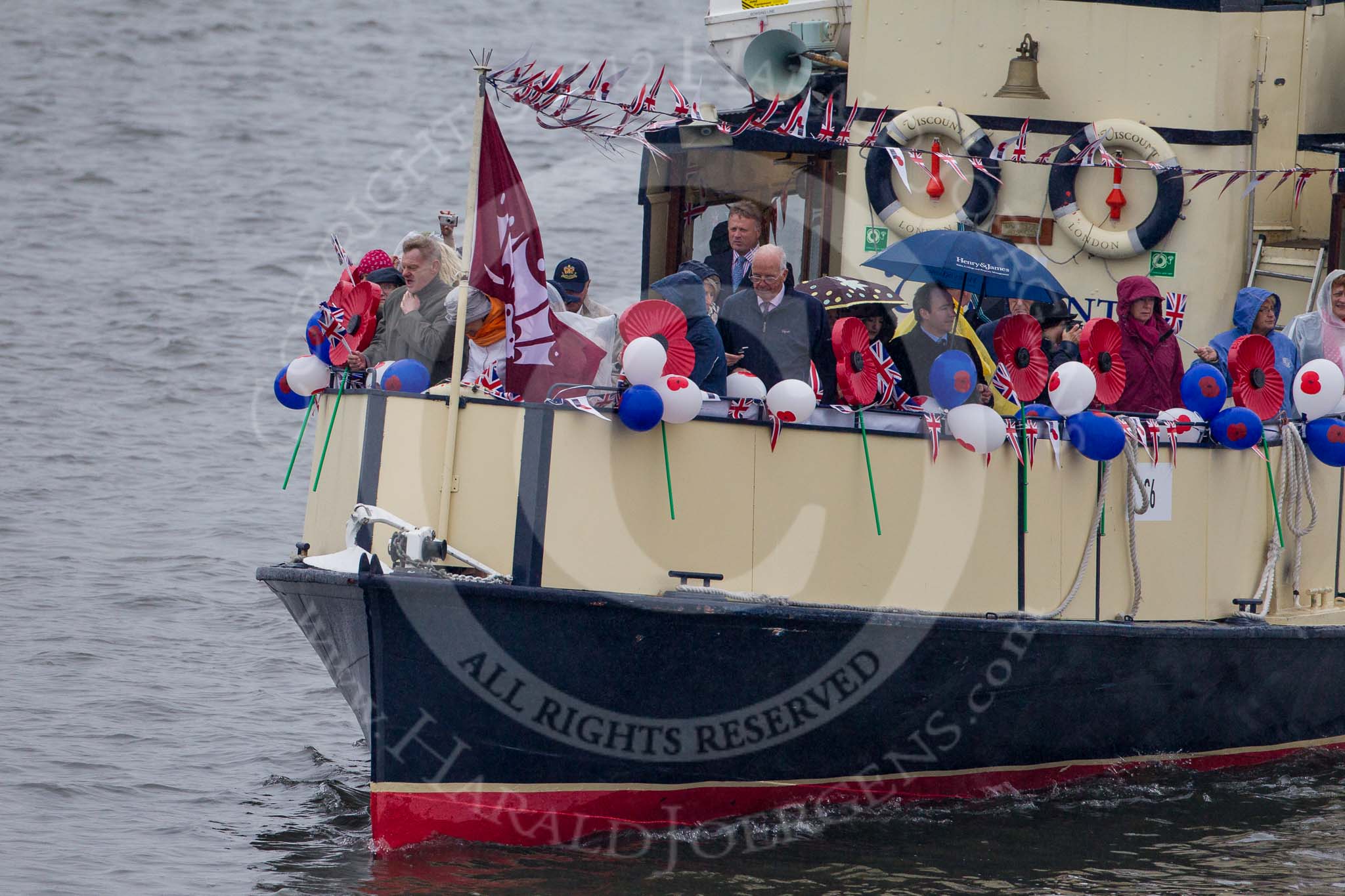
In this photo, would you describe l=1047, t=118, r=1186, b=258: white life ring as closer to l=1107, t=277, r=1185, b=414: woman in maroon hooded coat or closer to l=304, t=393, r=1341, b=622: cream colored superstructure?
l=1107, t=277, r=1185, b=414: woman in maroon hooded coat

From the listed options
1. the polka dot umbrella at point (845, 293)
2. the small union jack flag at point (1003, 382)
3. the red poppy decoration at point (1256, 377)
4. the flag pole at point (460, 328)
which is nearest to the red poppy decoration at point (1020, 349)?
the small union jack flag at point (1003, 382)

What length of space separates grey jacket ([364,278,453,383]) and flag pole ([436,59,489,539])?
1.96ft

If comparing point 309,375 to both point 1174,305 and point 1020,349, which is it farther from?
point 1174,305

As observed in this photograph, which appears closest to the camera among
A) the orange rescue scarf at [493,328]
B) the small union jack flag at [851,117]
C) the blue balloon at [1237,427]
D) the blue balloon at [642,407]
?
the blue balloon at [642,407]

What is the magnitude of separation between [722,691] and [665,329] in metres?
1.57

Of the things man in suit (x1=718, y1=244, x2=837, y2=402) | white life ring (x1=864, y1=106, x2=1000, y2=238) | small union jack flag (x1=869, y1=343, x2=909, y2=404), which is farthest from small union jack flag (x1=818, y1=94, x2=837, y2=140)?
small union jack flag (x1=869, y1=343, x2=909, y2=404)

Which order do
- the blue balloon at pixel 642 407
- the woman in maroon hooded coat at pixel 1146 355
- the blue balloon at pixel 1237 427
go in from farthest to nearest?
the woman in maroon hooded coat at pixel 1146 355 < the blue balloon at pixel 1237 427 < the blue balloon at pixel 642 407

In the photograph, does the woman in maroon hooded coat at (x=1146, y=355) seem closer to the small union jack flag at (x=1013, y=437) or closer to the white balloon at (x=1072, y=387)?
the white balloon at (x=1072, y=387)

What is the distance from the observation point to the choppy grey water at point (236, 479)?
8336 millimetres

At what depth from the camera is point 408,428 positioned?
7902mm

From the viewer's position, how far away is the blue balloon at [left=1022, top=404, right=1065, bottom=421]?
28.8 ft

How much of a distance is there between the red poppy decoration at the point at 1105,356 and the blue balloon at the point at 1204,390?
20.7 inches

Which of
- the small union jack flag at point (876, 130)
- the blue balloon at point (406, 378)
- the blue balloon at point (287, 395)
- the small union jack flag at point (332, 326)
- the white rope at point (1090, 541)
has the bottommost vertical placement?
the white rope at point (1090, 541)

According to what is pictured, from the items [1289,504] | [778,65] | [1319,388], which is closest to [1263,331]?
[1319,388]
